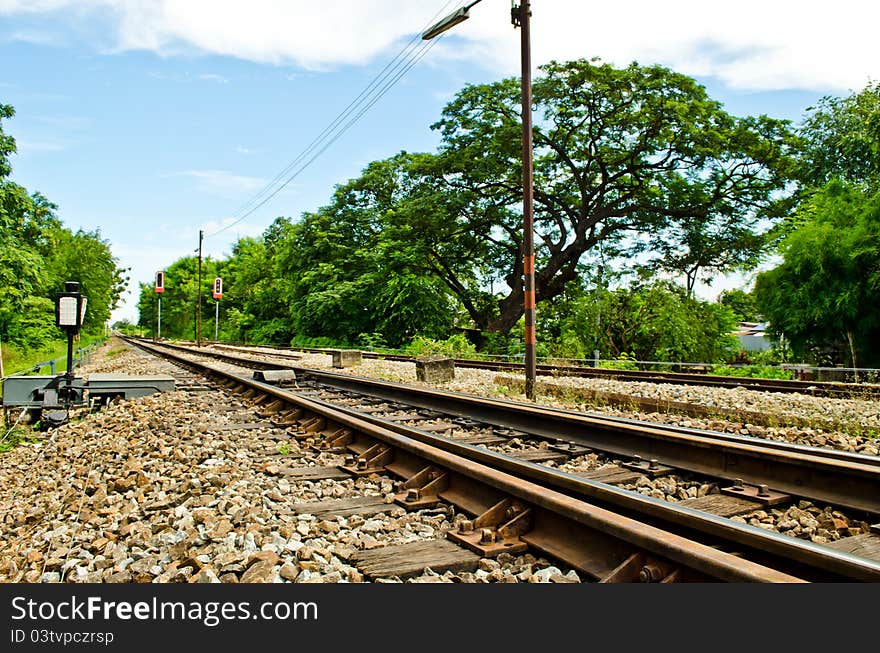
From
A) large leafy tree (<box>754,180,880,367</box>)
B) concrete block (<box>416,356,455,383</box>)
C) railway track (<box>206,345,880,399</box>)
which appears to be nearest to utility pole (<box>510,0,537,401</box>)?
concrete block (<box>416,356,455,383</box>)

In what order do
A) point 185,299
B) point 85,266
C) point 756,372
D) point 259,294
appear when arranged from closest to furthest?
point 756,372
point 259,294
point 85,266
point 185,299

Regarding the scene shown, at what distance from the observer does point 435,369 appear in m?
12.6

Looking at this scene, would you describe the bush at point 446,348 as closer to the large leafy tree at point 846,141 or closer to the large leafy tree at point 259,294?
the large leafy tree at point 846,141

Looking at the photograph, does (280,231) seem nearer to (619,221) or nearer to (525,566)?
(619,221)

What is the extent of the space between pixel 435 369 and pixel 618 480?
8.37m

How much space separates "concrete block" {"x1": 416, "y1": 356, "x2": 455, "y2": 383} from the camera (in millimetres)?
12508

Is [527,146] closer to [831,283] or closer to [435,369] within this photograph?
[435,369]

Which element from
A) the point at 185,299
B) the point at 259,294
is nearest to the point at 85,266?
the point at 259,294

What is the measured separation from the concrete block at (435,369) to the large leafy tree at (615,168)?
16050 mm

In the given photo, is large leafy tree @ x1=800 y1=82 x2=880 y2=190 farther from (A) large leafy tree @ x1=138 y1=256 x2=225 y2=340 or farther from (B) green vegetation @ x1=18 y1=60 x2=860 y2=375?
(A) large leafy tree @ x1=138 y1=256 x2=225 y2=340

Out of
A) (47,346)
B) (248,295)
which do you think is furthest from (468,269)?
(248,295)

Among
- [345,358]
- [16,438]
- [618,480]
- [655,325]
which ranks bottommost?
[16,438]

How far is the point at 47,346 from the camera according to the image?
31438 mm

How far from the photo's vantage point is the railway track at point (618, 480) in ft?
8.27
